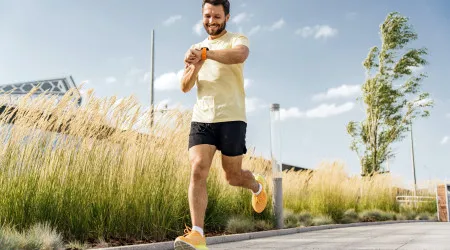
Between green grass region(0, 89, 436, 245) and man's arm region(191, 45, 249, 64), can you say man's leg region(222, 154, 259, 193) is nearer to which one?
man's arm region(191, 45, 249, 64)

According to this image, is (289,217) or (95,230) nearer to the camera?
(95,230)

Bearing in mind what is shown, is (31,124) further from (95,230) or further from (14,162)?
(95,230)

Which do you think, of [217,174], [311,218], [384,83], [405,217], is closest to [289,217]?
[311,218]

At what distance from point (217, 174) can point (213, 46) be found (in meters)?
3.82

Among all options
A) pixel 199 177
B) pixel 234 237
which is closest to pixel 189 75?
pixel 199 177

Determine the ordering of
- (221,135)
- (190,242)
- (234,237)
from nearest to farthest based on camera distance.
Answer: (190,242)
(221,135)
(234,237)

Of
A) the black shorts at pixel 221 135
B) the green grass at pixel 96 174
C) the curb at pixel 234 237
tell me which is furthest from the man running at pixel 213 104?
the green grass at pixel 96 174

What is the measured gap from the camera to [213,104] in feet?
13.3

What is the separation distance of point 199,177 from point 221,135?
362 mm

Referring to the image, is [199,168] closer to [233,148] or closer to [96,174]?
[233,148]

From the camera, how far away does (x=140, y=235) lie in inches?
237

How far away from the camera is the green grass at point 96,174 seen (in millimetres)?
5512

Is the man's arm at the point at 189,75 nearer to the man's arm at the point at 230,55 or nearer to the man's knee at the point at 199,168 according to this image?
the man's arm at the point at 230,55

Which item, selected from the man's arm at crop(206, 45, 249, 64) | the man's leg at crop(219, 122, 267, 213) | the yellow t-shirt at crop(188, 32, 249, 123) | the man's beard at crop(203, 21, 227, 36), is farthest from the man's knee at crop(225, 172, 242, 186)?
the man's beard at crop(203, 21, 227, 36)
